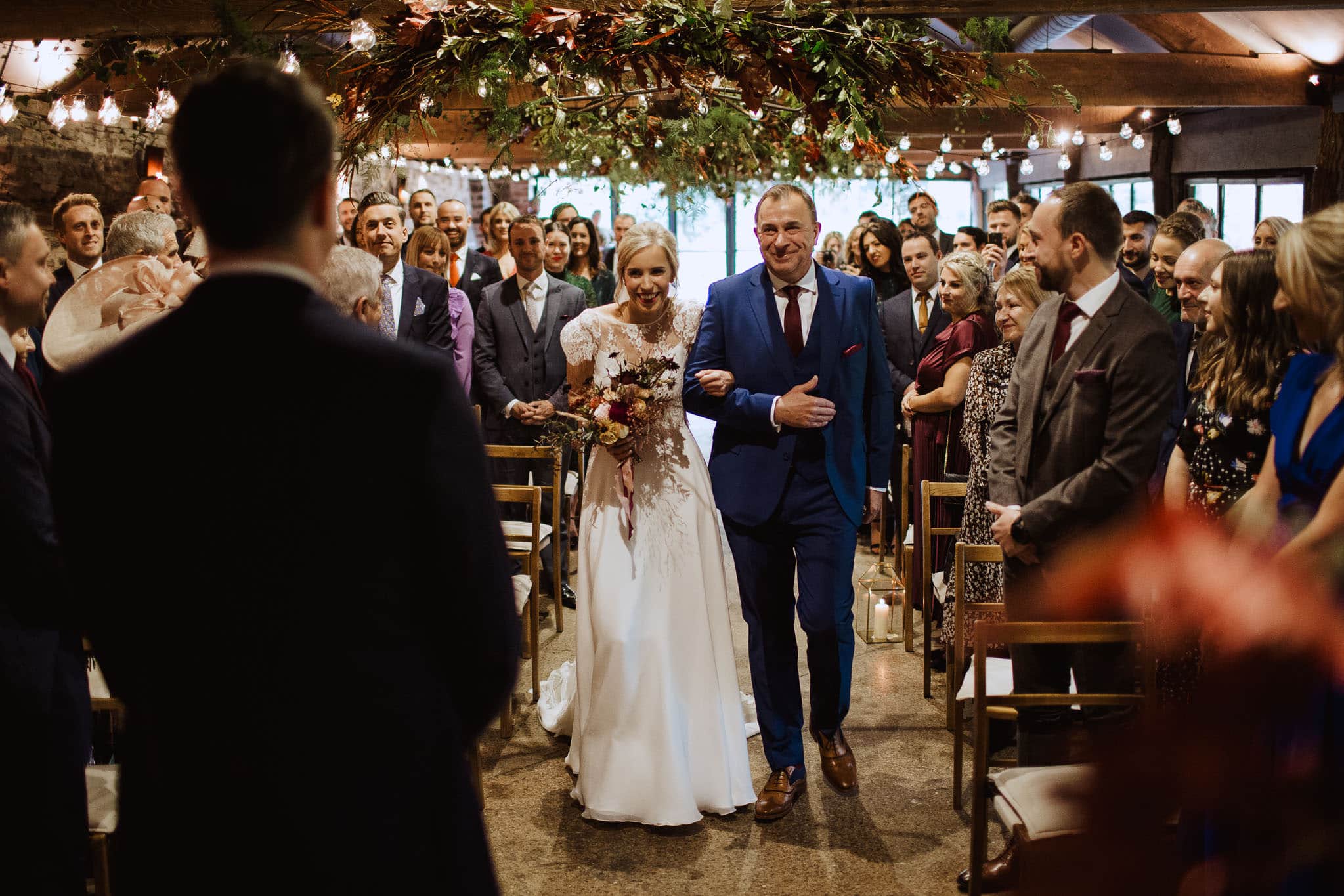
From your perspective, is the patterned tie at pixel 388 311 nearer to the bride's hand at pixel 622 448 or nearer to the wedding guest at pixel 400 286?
the wedding guest at pixel 400 286

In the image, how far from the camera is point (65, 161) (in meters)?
8.00

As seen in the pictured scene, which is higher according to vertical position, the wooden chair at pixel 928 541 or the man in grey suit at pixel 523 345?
the man in grey suit at pixel 523 345

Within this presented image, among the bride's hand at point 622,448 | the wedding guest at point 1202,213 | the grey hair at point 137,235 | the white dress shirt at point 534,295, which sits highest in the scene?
the wedding guest at point 1202,213

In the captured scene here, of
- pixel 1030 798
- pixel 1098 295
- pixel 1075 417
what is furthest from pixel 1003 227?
pixel 1030 798

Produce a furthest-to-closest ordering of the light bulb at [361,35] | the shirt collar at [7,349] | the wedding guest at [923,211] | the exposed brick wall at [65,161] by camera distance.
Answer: the wedding guest at [923,211] < the exposed brick wall at [65,161] < the light bulb at [361,35] < the shirt collar at [7,349]

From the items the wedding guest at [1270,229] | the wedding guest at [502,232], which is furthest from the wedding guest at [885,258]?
the wedding guest at [1270,229]

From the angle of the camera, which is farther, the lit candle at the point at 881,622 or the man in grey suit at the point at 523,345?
the man in grey suit at the point at 523,345

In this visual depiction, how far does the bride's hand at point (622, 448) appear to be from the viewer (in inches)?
137

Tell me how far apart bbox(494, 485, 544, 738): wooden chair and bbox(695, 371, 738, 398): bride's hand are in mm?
887

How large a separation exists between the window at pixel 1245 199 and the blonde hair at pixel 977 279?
7397 mm

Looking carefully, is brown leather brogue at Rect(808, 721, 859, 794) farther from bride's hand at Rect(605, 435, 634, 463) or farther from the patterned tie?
the patterned tie

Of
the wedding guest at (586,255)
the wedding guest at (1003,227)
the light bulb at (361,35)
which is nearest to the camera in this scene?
the light bulb at (361,35)

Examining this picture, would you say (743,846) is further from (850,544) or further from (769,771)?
(850,544)

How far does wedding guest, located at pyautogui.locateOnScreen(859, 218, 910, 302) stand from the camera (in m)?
6.54
